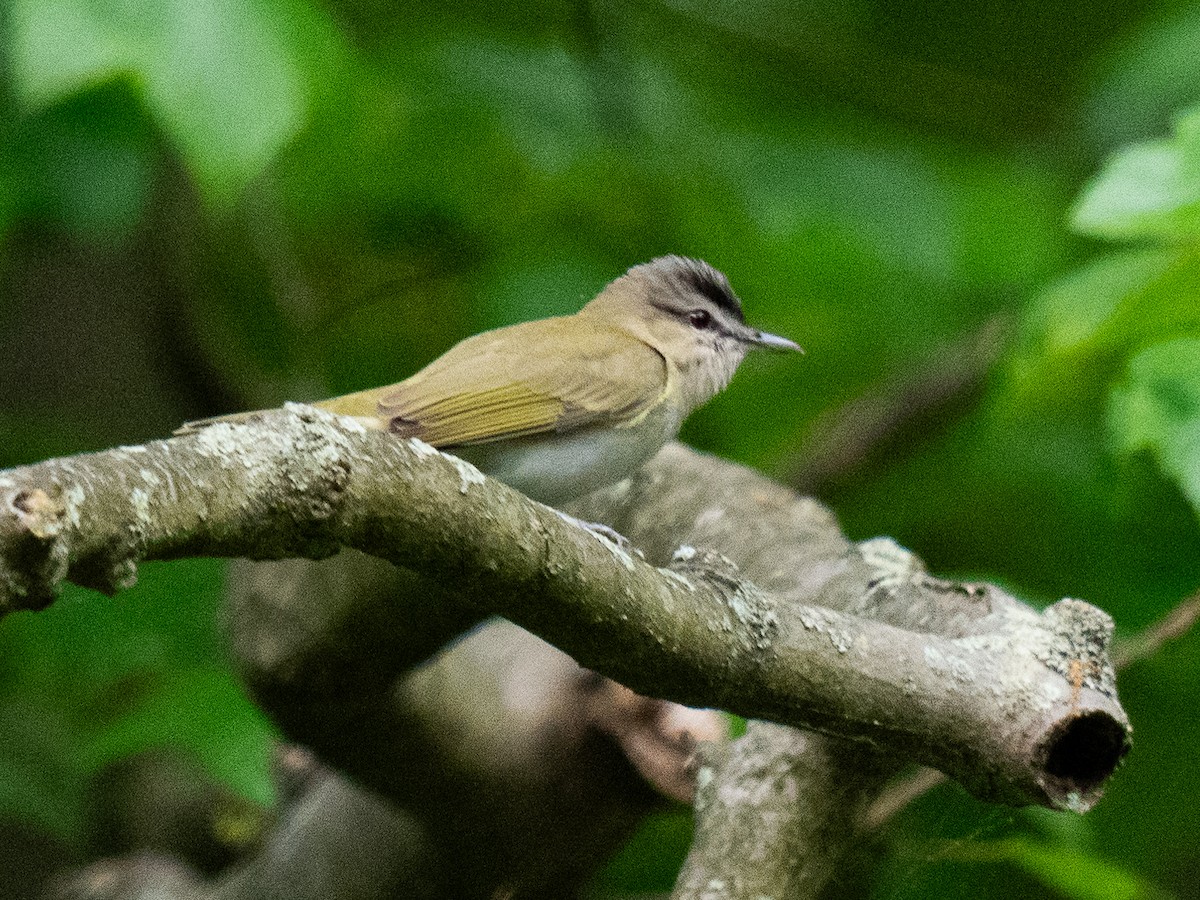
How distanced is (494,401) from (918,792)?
0.95 meters

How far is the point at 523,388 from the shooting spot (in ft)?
7.42

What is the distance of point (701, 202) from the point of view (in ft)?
12.5

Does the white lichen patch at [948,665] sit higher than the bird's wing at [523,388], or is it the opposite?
the bird's wing at [523,388]

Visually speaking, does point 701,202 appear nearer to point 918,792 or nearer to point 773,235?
point 773,235

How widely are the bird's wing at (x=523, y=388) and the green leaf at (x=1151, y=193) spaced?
0.81m

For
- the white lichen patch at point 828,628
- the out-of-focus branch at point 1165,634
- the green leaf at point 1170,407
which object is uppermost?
the green leaf at point 1170,407

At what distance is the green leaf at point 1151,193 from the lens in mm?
2100

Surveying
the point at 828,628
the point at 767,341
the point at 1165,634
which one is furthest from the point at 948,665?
the point at 767,341

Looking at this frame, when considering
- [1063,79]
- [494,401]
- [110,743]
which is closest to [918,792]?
[494,401]

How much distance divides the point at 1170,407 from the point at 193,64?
1.67 meters

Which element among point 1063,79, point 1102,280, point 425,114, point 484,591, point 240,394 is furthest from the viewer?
point 1063,79

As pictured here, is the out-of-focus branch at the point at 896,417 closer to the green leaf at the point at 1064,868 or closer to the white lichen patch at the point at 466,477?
the green leaf at the point at 1064,868

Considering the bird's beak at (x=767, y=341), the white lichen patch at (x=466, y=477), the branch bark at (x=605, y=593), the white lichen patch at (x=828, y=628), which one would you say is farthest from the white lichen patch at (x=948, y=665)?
the bird's beak at (x=767, y=341)

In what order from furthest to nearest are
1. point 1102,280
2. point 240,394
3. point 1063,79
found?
1. point 1063,79
2. point 240,394
3. point 1102,280
